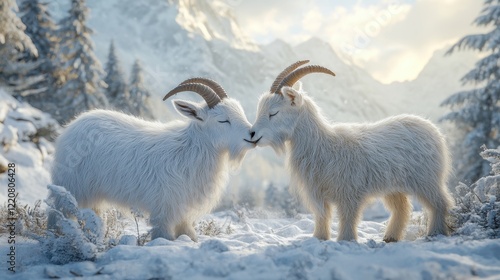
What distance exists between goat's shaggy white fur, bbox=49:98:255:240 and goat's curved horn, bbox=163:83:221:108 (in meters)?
0.09

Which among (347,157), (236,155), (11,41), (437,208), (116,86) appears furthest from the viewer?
(116,86)

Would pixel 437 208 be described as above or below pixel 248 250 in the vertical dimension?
above

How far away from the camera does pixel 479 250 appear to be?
10.2ft

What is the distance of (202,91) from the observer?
4.97 m

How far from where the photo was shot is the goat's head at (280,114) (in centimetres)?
472

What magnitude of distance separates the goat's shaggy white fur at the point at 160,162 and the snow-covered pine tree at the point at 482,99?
1169 cm

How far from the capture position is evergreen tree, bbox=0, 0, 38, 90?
11.6 metres

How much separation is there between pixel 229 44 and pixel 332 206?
10544 cm

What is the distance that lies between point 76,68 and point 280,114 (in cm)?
1800

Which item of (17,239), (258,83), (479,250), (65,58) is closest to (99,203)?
(17,239)

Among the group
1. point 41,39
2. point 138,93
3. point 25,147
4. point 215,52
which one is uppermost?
point 215,52

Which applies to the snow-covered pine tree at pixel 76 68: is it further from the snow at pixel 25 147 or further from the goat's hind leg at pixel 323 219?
the goat's hind leg at pixel 323 219

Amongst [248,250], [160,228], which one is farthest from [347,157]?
[160,228]

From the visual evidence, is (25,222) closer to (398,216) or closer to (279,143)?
(279,143)
